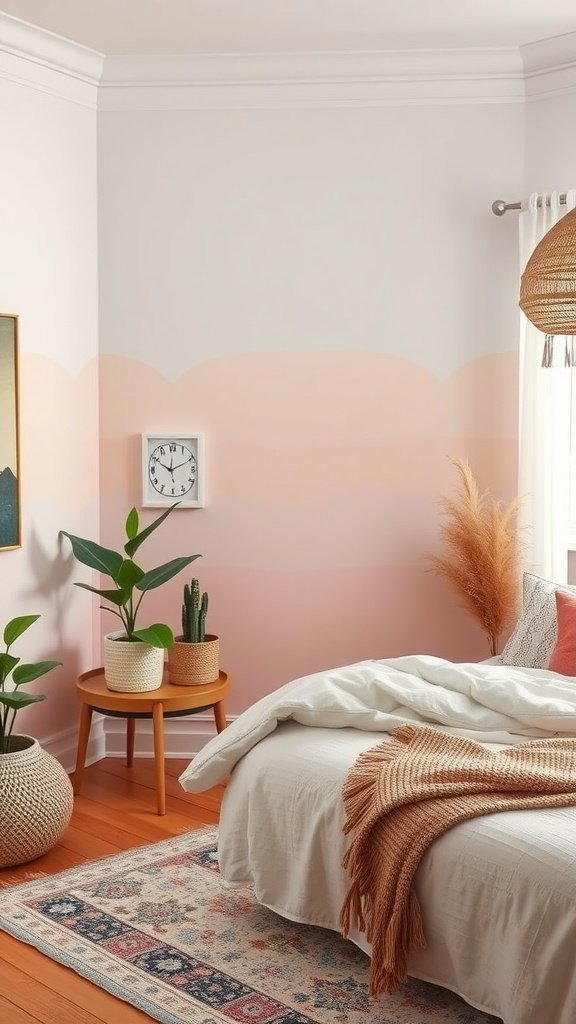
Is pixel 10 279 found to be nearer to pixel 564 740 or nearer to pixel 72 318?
pixel 72 318

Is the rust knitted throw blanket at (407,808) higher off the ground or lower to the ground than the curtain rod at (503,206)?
lower

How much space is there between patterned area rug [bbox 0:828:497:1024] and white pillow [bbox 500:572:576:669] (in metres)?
1.16

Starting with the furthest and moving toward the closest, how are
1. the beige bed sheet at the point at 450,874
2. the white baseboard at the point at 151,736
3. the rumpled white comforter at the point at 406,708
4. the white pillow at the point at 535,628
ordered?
the white baseboard at the point at 151,736, the white pillow at the point at 535,628, the rumpled white comforter at the point at 406,708, the beige bed sheet at the point at 450,874

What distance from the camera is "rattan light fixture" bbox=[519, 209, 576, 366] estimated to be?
2330 millimetres

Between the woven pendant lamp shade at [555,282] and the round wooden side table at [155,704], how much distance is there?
191 cm

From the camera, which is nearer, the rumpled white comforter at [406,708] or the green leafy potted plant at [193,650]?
the rumpled white comforter at [406,708]

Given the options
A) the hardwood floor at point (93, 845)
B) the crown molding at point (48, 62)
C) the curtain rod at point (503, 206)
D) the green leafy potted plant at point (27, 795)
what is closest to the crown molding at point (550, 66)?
the curtain rod at point (503, 206)

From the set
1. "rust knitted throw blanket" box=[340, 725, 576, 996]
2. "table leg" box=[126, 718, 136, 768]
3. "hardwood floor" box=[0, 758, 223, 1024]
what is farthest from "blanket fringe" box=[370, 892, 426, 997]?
"table leg" box=[126, 718, 136, 768]

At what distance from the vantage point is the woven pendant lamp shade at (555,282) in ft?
7.64

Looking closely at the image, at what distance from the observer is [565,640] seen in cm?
333

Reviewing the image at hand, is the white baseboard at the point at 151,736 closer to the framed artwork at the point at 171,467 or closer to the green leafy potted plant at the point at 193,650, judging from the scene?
the green leafy potted plant at the point at 193,650

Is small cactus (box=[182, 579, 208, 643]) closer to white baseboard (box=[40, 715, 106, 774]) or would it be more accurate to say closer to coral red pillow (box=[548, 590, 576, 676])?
white baseboard (box=[40, 715, 106, 774])

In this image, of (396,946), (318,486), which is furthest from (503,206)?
(396,946)

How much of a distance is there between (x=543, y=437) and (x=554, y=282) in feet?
5.59
